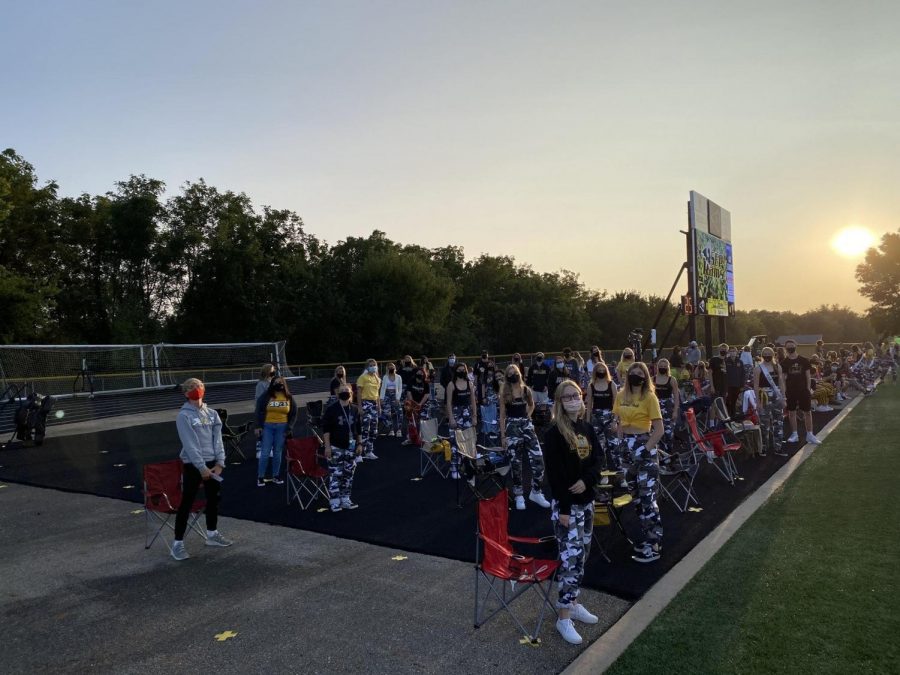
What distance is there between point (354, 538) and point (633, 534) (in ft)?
10.3

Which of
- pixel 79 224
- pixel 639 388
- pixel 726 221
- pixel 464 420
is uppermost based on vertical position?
pixel 79 224

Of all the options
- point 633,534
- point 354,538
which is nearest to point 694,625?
point 633,534

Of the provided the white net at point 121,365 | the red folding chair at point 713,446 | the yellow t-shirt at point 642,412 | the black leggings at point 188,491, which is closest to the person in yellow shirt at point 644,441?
the yellow t-shirt at point 642,412

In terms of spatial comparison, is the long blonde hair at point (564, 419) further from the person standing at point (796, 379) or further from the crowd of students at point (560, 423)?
the person standing at point (796, 379)

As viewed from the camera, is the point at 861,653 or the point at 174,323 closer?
the point at 861,653

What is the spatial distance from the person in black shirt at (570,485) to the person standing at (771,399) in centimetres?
853

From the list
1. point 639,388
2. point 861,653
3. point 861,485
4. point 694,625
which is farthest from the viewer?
point 861,485

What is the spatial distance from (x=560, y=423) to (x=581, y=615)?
149 cm

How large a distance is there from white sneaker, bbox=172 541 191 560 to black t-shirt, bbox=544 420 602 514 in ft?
14.0

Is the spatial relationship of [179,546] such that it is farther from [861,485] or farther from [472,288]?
[472,288]

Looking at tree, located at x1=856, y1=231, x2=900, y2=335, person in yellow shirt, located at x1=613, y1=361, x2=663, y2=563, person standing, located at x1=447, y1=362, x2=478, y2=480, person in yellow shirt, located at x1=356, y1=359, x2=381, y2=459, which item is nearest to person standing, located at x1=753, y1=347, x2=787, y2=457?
person standing, located at x1=447, y1=362, x2=478, y2=480

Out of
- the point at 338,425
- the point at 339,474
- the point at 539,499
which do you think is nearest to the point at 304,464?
the point at 339,474

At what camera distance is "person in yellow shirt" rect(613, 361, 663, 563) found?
20.6ft

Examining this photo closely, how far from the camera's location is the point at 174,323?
46125mm
